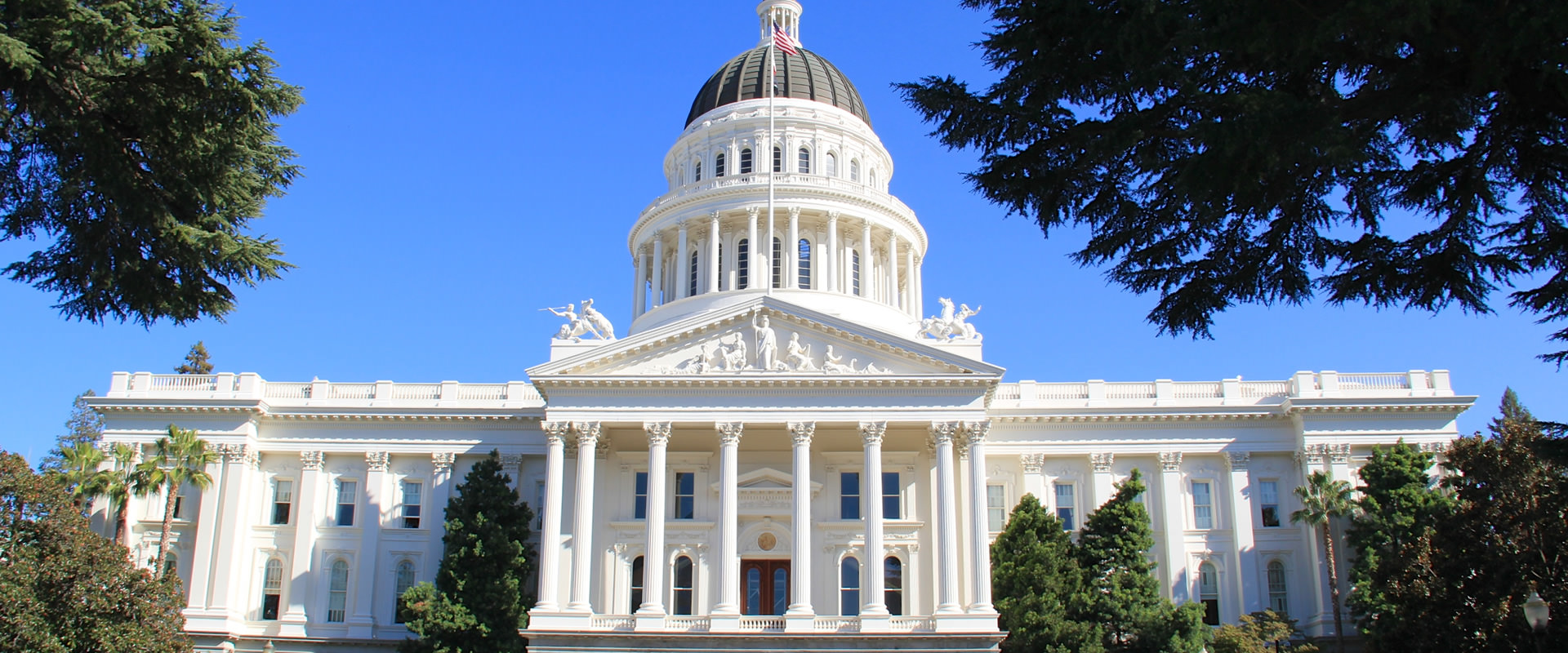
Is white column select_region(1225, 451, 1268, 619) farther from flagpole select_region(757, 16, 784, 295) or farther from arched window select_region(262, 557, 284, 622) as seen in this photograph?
arched window select_region(262, 557, 284, 622)

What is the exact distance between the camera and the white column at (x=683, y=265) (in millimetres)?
55500

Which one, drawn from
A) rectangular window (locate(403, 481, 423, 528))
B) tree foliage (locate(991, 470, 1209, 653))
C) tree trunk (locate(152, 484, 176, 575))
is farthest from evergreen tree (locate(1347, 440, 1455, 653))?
tree trunk (locate(152, 484, 176, 575))

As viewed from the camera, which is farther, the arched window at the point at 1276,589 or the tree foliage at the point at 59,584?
the arched window at the point at 1276,589

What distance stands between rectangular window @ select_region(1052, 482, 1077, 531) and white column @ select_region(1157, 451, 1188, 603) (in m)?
3.11

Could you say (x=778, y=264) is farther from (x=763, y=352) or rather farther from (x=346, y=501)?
(x=346, y=501)

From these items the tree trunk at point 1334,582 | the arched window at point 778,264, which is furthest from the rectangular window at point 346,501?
the tree trunk at point 1334,582

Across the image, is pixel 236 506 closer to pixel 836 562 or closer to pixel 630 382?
pixel 630 382

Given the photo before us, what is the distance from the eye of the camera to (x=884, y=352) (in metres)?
40.8

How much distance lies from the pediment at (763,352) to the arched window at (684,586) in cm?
726

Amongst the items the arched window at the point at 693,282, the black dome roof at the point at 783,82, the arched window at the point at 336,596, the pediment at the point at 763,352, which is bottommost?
the arched window at the point at 336,596

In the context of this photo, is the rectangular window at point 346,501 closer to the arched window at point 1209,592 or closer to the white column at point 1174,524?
the white column at point 1174,524

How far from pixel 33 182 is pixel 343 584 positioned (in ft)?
110

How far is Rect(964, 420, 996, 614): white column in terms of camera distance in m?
38.1

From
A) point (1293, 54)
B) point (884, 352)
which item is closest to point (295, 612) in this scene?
point (884, 352)
